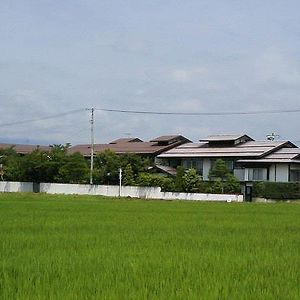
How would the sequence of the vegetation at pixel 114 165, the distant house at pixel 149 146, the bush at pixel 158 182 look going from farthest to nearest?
the distant house at pixel 149 146
the vegetation at pixel 114 165
the bush at pixel 158 182

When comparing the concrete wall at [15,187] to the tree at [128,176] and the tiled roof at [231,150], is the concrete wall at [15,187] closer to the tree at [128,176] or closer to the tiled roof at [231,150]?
the tree at [128,176]

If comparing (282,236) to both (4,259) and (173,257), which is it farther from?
(4,259)

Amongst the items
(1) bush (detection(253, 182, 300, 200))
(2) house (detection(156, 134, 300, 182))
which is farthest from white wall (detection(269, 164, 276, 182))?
(1) bush (detection(253, 182, 300, 200))

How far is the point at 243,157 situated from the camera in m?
49.8

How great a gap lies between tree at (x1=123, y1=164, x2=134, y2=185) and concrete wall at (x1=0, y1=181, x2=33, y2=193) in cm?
914

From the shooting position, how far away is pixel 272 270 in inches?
290

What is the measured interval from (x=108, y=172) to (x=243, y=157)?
12.4 metres

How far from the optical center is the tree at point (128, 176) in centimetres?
5035

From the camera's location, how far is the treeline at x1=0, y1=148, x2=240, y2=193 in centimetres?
4834

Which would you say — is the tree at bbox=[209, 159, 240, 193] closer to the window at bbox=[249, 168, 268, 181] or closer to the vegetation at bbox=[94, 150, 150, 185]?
the window at bbox=[249, 168, 268, 181]

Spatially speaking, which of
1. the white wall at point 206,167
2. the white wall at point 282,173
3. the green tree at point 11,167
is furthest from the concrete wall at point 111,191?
the white wall at point 206,167

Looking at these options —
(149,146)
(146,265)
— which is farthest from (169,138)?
(146,265)

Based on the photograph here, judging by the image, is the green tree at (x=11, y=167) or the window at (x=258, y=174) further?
the green tree at (x=11, y=167)

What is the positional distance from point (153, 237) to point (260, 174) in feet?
126
